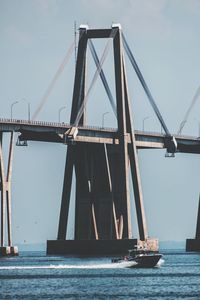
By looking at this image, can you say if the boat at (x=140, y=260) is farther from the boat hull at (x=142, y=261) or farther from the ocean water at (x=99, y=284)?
the ocean water at (x=99, y=284)

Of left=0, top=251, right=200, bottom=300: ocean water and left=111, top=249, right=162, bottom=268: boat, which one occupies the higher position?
left=111, top=249, right=162, bottom=268: boat

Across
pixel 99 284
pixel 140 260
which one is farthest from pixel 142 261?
pixel 99 284

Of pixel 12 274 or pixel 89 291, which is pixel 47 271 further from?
pixel 89 291

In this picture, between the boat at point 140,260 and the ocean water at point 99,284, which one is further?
the boat at point 140,260

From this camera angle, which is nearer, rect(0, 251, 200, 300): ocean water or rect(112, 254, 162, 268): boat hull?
rect(0, 251, 200, 300): ocean water

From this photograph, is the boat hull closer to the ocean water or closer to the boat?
the boat

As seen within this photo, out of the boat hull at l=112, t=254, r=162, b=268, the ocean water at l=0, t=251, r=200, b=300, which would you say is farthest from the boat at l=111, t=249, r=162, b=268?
the ocean water at l=0, t=251, r=200, b=300

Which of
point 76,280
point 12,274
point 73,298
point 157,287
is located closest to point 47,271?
point 12,274

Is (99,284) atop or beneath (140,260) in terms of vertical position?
beneath

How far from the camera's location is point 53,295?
15200cm

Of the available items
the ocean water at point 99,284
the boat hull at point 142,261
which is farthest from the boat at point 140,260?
the ocean water at point 99,284

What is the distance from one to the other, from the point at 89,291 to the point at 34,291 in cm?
548

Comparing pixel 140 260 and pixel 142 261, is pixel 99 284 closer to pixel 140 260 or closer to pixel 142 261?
pixel 140 260

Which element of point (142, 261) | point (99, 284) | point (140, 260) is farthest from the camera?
point (142, 261)
